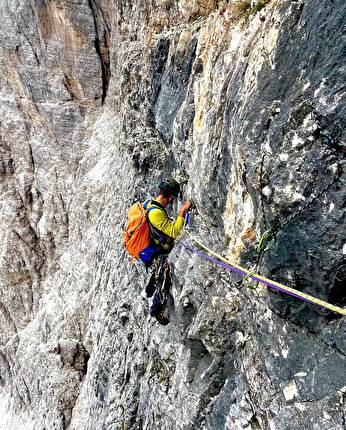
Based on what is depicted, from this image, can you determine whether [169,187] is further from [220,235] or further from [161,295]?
[161,295]

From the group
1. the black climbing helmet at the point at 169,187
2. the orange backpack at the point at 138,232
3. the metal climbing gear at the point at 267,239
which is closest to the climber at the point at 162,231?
the black climbing helmet at the point at 169,187

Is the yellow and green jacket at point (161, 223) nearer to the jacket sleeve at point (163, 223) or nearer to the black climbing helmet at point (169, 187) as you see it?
the jacket sleeve at point (163, 223)

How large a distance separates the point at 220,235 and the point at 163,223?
1285mm

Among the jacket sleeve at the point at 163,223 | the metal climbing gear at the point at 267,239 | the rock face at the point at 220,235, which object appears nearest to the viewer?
the rock face at the point at 220,235

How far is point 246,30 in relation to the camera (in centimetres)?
512

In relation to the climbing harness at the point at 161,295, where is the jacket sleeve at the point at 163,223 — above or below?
above

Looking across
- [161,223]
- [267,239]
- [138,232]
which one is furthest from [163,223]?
[267,239]

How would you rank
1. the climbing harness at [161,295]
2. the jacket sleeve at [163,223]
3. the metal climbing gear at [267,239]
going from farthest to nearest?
the climbing harness at [161,295] → the jacket sleeve at [163,223] → the metal climbing gear at [267,239]

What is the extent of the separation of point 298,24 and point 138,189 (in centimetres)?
779

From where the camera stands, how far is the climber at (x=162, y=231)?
6301 millimetres

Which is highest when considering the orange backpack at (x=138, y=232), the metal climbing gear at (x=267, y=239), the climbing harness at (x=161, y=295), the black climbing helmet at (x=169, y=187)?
the metal climbing gear at (x=267, y=239)

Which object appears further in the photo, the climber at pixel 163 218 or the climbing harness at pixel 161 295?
the climbing harness at pixel 161 295

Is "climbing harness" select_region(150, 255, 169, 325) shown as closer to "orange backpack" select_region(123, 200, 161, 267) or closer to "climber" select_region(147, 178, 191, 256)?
"orange backpack" select_region(123, 200, 161, 267)

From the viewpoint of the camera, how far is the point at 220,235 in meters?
5.57
